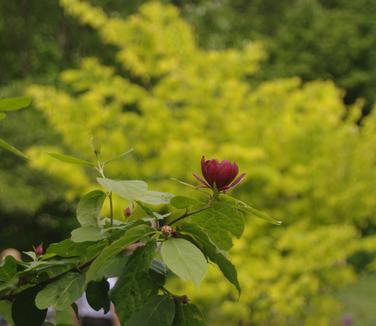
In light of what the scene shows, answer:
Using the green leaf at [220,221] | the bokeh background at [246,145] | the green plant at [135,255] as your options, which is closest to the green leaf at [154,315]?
the green plant at [135,255]

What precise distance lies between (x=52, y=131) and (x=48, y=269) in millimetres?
11023

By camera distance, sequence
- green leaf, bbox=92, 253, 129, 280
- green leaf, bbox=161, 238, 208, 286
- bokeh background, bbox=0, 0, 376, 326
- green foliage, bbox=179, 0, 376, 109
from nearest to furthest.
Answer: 1. green leaf, bbox=161, 238, 208, 286
2. green leaf, bbox=92, 253, 129, 280
3. bokeh background, bbox=0, 0, 376, 326
4. green foliage, bbox=179, 0, 376, 109

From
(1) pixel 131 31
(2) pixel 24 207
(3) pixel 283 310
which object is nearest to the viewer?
(3) pixel 283 310

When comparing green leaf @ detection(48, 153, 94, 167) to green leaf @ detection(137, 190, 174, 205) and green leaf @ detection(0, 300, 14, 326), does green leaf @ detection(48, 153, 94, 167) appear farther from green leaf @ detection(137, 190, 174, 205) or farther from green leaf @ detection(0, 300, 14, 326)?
green leaf @ detection(0, 300, 14, 326)

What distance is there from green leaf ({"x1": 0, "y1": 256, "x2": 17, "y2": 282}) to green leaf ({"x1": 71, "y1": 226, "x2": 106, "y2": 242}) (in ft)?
0.31

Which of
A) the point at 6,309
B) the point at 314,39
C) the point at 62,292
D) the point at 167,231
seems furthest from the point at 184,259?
the point at 314,39

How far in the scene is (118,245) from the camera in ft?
2.54

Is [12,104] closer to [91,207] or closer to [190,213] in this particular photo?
[91,207]

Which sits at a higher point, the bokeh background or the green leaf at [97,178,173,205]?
the green leaf at [97,178,173,205]

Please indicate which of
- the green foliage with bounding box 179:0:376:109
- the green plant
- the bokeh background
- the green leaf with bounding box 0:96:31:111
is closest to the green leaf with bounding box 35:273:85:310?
the green plant

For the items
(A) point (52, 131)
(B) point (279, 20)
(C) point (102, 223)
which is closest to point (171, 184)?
(C) point (102, 223)

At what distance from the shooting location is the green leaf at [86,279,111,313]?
0.89m

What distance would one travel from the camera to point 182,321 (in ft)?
2.80

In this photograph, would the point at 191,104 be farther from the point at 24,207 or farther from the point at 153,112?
the point at 24,207
